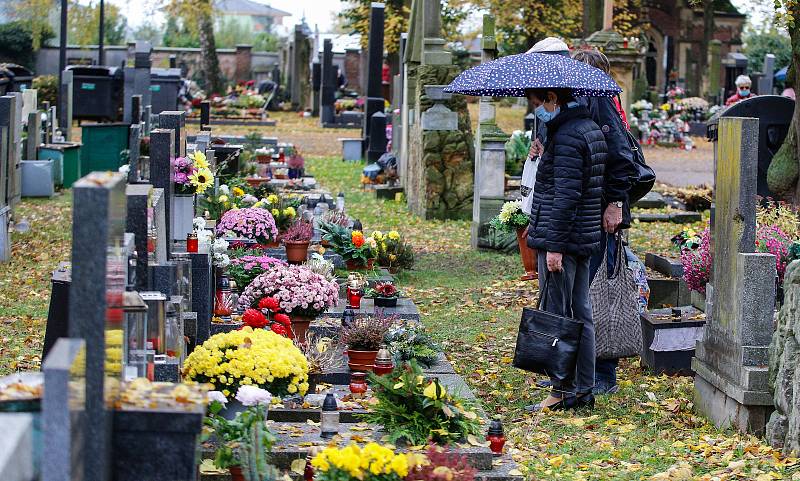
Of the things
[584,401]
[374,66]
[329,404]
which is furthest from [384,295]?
[374,66]

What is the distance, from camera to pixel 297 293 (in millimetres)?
8070

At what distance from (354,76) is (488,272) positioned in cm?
4105

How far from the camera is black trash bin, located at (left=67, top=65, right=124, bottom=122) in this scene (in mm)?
30297

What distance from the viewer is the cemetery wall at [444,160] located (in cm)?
1648

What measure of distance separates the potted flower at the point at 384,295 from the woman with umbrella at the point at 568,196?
217 centimetres

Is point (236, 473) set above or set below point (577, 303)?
below

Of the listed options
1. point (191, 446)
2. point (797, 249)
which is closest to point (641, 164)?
point (797, 249)

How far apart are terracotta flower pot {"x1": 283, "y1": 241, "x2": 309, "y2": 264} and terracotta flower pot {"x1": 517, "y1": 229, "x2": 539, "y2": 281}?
249cm

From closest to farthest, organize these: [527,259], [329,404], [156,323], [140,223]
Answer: [156,323] → [140,223] → [329,404] → [527,259]

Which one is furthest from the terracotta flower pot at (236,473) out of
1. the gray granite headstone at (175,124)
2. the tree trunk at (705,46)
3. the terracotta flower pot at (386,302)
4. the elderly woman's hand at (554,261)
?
the tree trunk at (705,46)

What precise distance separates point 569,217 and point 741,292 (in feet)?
3.41

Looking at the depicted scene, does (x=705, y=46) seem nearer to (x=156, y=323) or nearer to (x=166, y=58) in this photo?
(x=166, y=58)

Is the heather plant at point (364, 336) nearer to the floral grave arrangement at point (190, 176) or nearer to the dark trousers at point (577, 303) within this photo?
the dark trousers at point (577, 303)

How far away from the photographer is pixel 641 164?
26.0 ft
